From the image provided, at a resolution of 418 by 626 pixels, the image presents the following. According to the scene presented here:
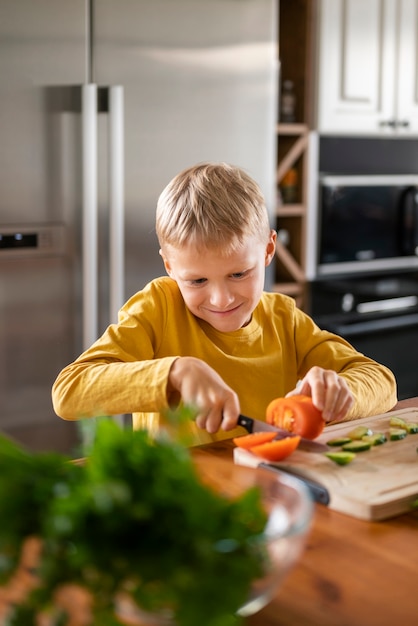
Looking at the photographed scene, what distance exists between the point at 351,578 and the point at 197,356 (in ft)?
2.59

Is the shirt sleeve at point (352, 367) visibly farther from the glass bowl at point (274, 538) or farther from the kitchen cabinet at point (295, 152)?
the kitchen cabinet at point (295, 152)

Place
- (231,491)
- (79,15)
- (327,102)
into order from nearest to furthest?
(231,491)
(79,15)
(327,102)

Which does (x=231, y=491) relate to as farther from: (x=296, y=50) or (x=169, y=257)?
(x=296, y=50)

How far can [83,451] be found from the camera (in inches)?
26.9

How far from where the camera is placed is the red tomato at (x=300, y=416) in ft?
4.12

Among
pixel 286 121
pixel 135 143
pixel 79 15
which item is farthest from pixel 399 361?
pixel 79 15

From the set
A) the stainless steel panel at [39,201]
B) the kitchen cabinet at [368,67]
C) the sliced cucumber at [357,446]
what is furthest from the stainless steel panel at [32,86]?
the sliced cucumber at [357,446]

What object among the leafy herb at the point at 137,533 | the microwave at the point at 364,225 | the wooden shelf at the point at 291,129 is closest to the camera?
the leafy herb at the point at 137,533

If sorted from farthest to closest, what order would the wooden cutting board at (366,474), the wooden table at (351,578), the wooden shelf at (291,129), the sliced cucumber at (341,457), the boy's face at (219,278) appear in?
the wooden shelf at (291,129), the boy's face at (219,278), the sliced cucumber at (341,457), the wooden cutting board at (366,474), the wooden table at (351,578)

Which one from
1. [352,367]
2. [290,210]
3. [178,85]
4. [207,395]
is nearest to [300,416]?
[207,395]

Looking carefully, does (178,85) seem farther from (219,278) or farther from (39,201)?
(219,278)

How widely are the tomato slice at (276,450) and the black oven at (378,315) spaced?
214 cm

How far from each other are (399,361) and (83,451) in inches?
119

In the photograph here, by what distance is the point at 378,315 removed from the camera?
3.50 m
